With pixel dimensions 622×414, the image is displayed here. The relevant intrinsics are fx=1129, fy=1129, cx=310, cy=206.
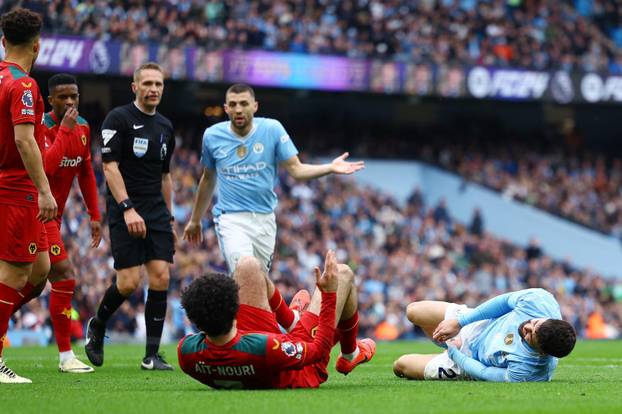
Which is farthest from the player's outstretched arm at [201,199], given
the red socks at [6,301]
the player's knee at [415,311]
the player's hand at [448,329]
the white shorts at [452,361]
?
the player's hand at [448,329]

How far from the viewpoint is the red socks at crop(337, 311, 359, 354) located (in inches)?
310

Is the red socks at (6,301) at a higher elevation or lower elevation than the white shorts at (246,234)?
lower

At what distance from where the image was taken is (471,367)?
814 centimetres

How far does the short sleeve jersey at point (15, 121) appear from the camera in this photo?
24.7 feet

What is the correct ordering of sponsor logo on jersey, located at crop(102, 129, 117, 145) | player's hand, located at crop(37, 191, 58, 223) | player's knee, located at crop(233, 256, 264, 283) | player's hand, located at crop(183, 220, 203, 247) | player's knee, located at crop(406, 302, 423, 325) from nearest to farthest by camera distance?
player's knee, located at crop(233, 256, 264, 283)
player's hand, located at crop(37, 191, 58, 223)
player's knee, located at crop(406, 302, 423, 325)
sponsor logo on jersey, located at crop(102, 129, 117, 145)
player's hand, located at crop(183, 220, 203, 247)

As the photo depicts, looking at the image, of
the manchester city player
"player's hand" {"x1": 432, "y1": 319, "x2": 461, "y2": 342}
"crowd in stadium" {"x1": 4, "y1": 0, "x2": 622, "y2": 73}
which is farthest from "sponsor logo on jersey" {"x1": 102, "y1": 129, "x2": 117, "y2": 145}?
"crowd in stadium" {"x1": 4, "y1": 0, "x2": 622, "y2": 73}

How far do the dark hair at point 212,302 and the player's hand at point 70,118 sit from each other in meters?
3.18

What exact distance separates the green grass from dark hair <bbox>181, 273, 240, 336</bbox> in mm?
448

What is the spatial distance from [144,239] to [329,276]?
3.38 metres

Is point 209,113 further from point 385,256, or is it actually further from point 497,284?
point 497,284

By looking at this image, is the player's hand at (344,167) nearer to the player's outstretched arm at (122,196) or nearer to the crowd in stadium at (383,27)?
the player's outstretched arm at (122,196)

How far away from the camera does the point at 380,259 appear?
86.6 feet

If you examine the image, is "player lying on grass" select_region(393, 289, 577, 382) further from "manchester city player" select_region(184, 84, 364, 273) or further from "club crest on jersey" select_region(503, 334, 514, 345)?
"manchester city player" select_region(184, 84, 364, 273)

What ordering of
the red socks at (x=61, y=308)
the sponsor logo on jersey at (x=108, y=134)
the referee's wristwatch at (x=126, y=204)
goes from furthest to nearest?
1. the sponsor logo on jersey at (x=108, y=134)
2. the red socks at (x=61, y=308)
3. the referee's wristwatch at (x=126, y=204)
